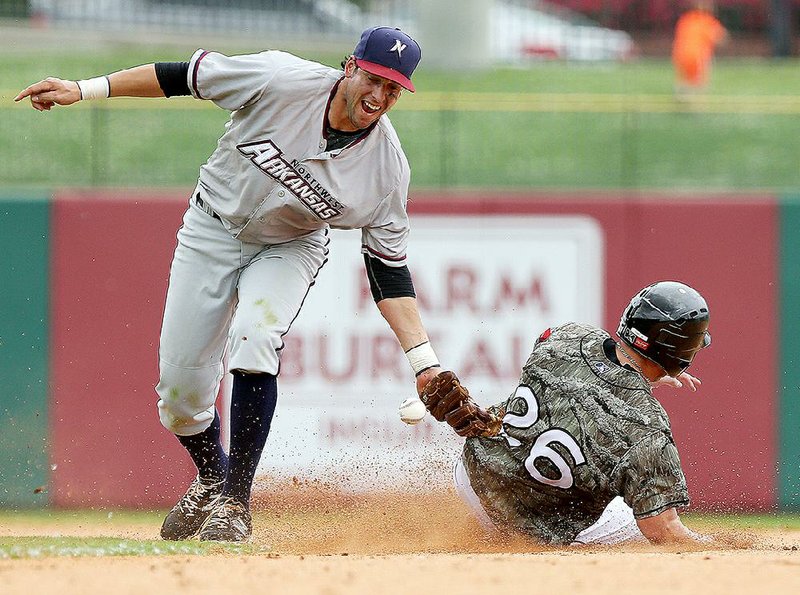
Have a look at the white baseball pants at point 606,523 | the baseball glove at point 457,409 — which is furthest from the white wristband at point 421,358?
the white baseball pants at point 606,523

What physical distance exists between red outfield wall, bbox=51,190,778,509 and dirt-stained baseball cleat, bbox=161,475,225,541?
2.65m

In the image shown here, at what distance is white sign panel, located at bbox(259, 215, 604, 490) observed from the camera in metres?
8.59

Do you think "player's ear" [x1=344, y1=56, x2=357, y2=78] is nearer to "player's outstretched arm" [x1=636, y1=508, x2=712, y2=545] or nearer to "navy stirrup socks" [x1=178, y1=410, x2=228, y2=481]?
"navy stirrup socks" [x1=178, y1=410, x2=228, y2=481]

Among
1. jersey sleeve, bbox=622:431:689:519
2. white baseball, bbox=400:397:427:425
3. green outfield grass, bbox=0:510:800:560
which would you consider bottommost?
green outfield grass, bbox=0:510:800:560

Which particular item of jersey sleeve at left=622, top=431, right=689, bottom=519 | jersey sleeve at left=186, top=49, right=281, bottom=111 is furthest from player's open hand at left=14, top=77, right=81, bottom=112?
jersey sleeve at left=622, top=431, right=689, bottom=519

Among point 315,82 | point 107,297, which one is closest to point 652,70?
point 107,297

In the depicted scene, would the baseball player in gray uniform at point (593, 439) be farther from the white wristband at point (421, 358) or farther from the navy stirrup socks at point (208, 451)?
the navy stirrup socks at point (208, 451)

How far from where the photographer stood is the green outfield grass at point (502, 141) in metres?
11.7

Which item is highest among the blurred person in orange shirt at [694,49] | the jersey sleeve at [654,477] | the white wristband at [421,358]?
the blurred person in orange shirt at [694,49]

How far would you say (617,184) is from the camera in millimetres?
11867

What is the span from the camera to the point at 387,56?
5004 millimetres

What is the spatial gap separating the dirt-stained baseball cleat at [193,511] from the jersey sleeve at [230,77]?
177 cm

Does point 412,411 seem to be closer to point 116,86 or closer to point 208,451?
point 208,451

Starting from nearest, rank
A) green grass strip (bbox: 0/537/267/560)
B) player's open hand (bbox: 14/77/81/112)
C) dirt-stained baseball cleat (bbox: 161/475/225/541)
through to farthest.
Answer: green grass strip (bbox: 0/537/267/560)
player's open hand (bbox: 14/77/81/112)
dirt-stained baseball cleat (bbox: 161/475/225/541)
